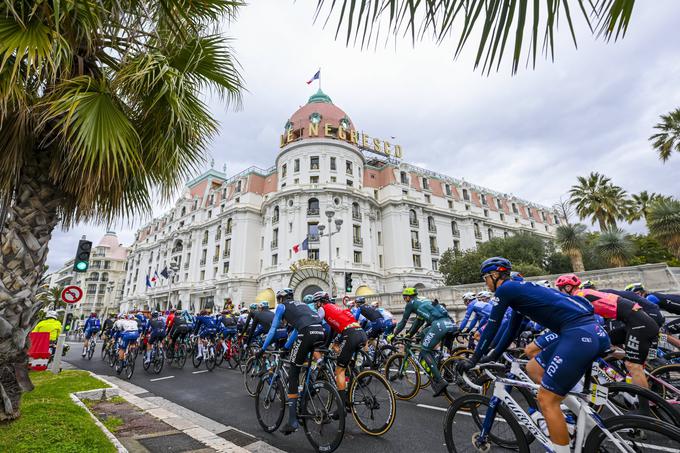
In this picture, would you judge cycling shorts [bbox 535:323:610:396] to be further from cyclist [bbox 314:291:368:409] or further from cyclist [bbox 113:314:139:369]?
cyclist [bbox 113:314:139:369]

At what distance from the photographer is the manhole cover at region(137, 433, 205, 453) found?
14.3 ft

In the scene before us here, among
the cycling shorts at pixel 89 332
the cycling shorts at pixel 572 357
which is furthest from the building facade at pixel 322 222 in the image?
the cycling shorts at pixel 572 357

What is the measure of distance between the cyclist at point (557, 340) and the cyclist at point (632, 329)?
2166mm

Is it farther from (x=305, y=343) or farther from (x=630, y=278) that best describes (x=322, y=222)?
(x=305, y=343)

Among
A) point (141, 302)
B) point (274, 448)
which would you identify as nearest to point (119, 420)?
point (274, 448)

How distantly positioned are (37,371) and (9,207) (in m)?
8.08

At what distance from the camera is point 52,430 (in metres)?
4.00

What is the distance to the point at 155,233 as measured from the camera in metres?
63.6

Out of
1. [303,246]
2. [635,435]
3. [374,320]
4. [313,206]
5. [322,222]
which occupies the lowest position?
[635,435]

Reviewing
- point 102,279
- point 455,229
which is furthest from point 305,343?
point 102,279

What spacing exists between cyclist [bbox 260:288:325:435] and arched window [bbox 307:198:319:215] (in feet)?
103

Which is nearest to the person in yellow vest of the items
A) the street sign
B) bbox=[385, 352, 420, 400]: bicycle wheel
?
the street sign

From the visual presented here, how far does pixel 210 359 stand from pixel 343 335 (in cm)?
811

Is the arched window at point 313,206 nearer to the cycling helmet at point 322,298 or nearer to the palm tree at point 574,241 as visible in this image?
the palm tree at point 574,241
